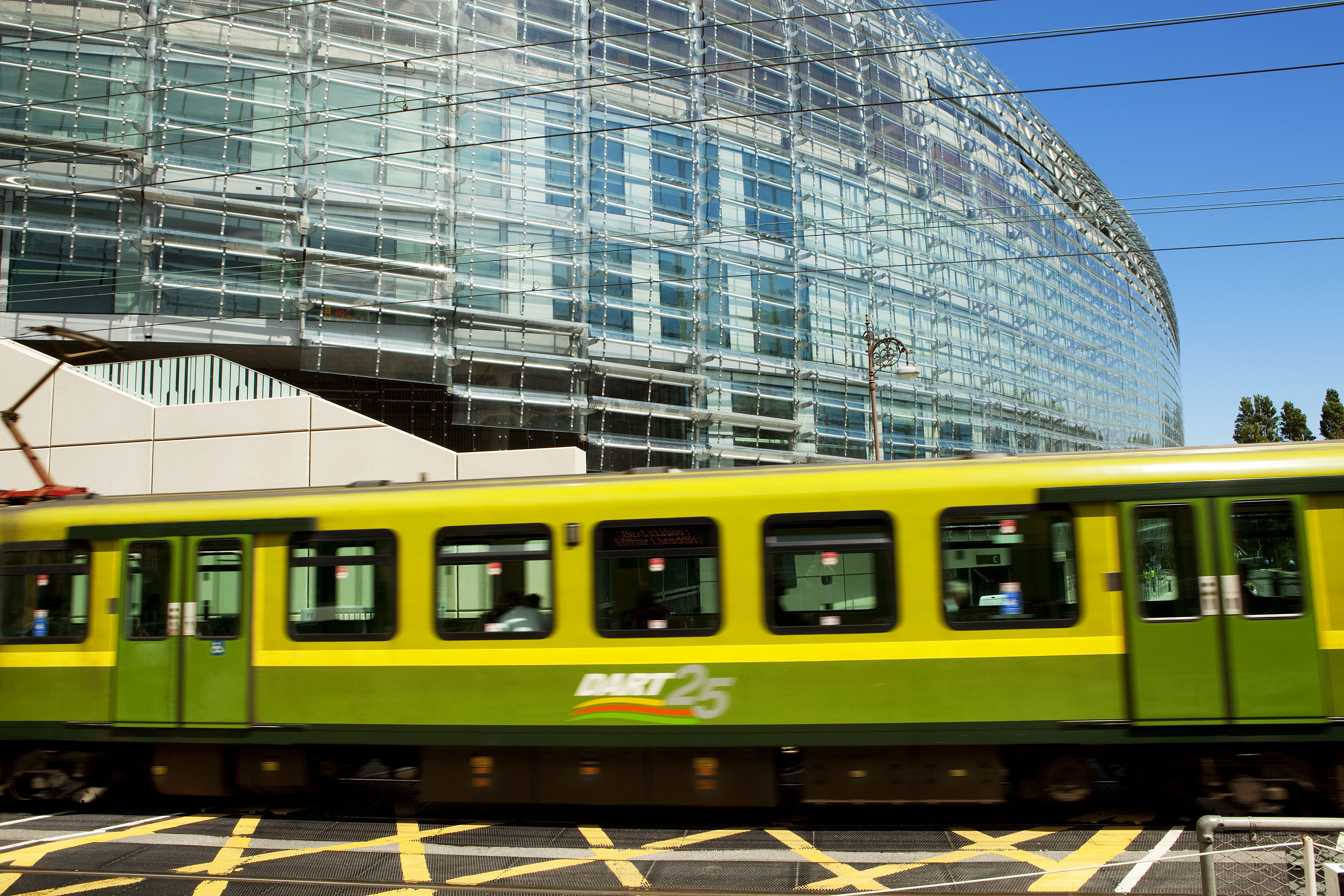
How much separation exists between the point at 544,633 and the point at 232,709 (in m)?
2.83

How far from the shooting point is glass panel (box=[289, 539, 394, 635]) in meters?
7.31

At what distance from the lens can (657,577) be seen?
6992 mm

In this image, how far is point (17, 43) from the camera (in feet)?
68.3

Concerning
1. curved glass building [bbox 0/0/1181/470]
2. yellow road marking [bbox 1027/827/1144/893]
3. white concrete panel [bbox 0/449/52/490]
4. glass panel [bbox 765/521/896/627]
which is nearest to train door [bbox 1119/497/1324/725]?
yellow road marking [bbox 1027/827/1144/893]

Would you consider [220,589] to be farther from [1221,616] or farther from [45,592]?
[1221,616]

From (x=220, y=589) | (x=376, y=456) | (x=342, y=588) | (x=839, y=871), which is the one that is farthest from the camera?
(x=376, y=456)

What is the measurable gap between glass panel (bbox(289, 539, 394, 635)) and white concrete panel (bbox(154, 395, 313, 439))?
9.47 meters

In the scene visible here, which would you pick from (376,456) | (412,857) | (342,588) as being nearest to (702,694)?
(412,857)

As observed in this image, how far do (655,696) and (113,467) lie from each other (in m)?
14.9

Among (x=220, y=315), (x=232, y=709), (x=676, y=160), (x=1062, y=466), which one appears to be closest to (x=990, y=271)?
(x=676, y=160)

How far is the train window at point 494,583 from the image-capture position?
709 centimetres

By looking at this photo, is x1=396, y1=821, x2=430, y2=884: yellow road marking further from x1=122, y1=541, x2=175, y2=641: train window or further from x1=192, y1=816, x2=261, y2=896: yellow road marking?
x1=122, y1=541, x2=175, y2=641: train window

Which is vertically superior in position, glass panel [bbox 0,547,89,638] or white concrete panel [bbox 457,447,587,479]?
white concrete panel [bbox 457,447,587,479]

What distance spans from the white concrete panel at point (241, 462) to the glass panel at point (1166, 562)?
1450 centimetres
